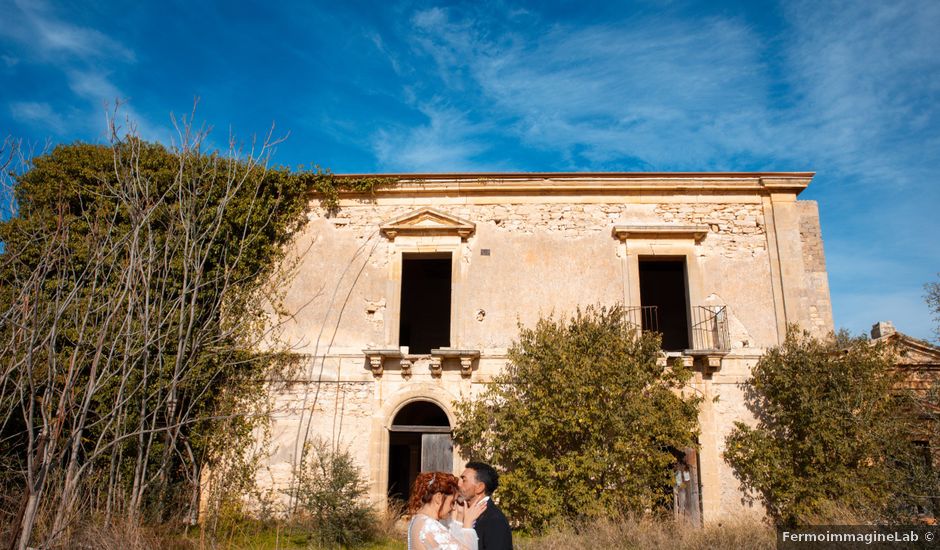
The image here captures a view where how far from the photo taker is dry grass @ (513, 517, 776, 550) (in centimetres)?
768

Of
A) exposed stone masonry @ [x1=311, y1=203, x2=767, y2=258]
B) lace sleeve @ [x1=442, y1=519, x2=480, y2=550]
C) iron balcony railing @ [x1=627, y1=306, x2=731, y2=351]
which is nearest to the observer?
lace sleeve @ [x1=442, y1=519, x2=480, y2=550]

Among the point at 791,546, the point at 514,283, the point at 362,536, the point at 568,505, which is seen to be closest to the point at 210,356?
the point at 362,536

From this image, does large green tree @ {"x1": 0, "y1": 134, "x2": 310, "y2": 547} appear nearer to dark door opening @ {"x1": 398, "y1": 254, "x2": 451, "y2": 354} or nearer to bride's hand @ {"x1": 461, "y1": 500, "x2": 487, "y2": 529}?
dark door opening @ {"x1": 398, "y1": 254, "x2": 451, "y2": 354}

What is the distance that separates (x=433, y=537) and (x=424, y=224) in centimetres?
881

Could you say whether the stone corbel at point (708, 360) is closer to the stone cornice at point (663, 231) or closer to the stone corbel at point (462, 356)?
the stone cornice at point (663, 231)

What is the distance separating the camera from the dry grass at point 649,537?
7684 mm

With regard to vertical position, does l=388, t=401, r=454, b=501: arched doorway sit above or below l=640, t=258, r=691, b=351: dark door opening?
below

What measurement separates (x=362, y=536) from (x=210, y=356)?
3954mm

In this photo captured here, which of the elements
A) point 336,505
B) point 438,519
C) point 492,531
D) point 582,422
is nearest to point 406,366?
point 336,505

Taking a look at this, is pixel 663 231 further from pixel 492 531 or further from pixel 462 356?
pixel 492 531

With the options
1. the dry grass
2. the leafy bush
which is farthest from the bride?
the leafy bush

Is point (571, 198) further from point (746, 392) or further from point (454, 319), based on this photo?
point (746, 392)

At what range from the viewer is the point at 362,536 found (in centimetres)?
942

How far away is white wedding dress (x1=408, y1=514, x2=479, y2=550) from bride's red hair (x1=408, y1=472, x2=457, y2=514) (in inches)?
3.4
